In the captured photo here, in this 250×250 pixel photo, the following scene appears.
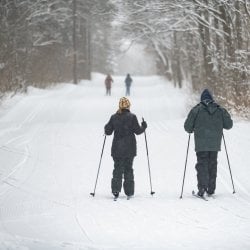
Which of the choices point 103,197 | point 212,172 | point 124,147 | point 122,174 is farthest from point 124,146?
point 212,172

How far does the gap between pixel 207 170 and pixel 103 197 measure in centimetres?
186

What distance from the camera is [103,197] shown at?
1077 centimetres

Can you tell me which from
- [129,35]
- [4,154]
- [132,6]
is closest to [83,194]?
[4,154]

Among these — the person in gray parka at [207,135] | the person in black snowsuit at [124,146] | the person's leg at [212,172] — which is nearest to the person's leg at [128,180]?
the person in black snowsuit at [124,146]

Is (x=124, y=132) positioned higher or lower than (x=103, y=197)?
higher

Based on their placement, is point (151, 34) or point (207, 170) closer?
point (207, 170)

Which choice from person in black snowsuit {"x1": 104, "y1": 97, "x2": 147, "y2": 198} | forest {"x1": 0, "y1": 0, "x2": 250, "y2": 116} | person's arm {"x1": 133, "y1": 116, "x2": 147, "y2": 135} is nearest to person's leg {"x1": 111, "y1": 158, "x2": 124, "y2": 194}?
person in black snowsuit {"x1": 104, "y1": 97, "x2": 147, "y2": 198}

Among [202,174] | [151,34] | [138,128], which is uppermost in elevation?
[151,34]

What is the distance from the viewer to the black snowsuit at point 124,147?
1060cm

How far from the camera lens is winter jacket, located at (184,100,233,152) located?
10.6 metres

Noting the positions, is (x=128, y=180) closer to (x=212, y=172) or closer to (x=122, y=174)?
(x=122, y=174)

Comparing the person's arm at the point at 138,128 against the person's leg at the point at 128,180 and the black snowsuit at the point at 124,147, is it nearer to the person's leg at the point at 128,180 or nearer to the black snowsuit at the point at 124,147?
the black snowsuit at the point at 124,147

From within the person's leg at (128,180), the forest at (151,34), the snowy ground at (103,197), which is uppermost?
the forest at (151,34)

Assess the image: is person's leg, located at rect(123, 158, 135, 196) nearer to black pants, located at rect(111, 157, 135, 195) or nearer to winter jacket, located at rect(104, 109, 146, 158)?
black pants, located at rect(111, 157, 135, 195)
